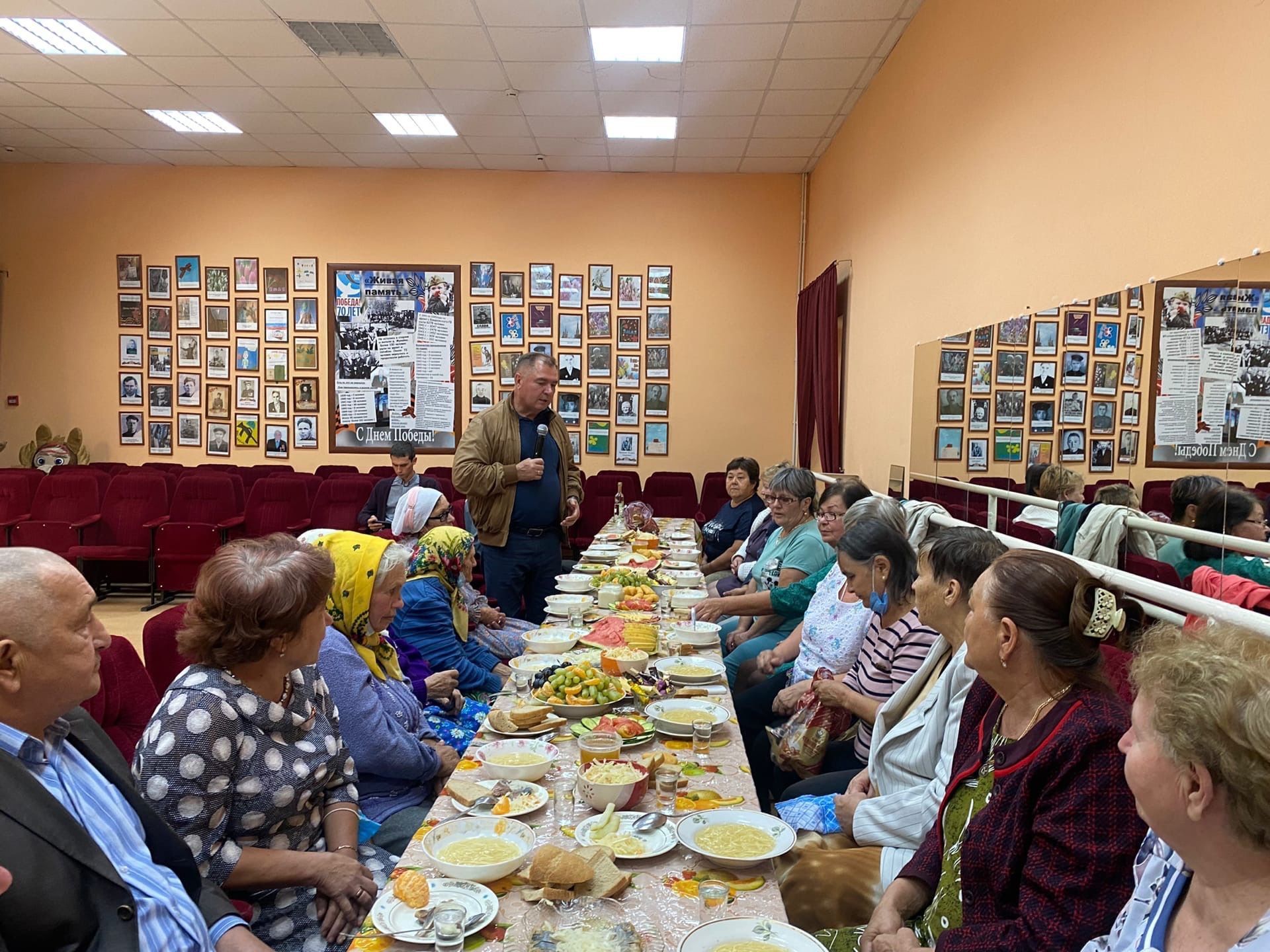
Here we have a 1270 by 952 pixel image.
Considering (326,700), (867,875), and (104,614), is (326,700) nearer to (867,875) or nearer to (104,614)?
(867,875)

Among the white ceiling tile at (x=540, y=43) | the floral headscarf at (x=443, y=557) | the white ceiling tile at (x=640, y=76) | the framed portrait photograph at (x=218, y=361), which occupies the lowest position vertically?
the floral headscarf at (x=443, y=557)

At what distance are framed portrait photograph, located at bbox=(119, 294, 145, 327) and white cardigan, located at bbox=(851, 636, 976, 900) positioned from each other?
9393 millimetres

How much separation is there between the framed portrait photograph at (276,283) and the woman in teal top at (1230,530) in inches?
345

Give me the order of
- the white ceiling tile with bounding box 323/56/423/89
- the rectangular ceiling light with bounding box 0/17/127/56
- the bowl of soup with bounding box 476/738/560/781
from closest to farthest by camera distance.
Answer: the bowl of soup with bounding box 476/738/560/781, the rectangular ceiling light with bounding box 0/17/127/56, the white ceiling tile with bounding box 323/56/423/89

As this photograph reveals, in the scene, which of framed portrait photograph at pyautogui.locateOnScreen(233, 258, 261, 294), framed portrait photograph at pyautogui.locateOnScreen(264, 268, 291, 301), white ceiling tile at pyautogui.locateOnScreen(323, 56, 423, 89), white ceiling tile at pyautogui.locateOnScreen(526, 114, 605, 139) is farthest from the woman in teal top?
framed portrait photograph at pyautogui.locateOnScreen(233, 258, 261, 294)

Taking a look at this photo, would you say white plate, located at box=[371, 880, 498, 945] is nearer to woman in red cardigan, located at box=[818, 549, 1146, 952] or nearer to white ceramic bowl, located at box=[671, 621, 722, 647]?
woman in red cardigan, located at box=[818, 549, 1146, 952]

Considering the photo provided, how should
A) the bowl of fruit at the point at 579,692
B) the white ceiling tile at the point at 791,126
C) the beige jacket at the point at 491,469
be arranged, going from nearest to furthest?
the bowl of fruit at the point at 579,692, the beige jacket at the point at 491,469, the white ceiling tile at the point at 791,126

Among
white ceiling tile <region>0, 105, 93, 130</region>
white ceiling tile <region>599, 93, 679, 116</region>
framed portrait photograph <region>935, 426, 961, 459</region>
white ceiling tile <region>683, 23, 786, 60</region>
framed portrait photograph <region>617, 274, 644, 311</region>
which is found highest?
white ceiling tile <region>0, 105, 93, 130</region>

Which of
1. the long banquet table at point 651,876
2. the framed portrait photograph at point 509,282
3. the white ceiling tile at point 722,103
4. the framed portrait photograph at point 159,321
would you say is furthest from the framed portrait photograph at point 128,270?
the long banquet table at point 651,876

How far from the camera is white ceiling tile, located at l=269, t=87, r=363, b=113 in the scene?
661 cm

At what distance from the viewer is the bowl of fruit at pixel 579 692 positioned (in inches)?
91.4

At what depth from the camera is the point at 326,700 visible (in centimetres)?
208

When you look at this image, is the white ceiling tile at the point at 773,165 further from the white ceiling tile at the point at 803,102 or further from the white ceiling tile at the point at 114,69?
the white ceiling tile at the point at 114,69

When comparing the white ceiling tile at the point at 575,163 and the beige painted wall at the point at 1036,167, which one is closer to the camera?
the beige painted wall at the point at 1036,167
